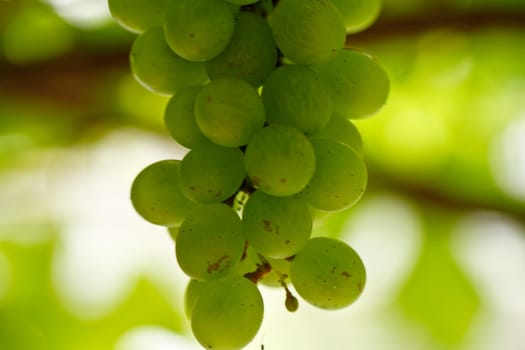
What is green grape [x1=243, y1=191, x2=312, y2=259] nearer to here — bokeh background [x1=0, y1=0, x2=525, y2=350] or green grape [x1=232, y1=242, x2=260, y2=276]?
green grape [x1=232, y1=242, x2=260, y2=276]

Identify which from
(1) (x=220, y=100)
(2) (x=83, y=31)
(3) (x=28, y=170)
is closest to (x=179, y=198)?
(1) (x=220, y=100)

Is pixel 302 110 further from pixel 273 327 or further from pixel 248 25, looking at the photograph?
pixel 273 327

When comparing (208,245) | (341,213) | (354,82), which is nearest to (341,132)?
(354,82)

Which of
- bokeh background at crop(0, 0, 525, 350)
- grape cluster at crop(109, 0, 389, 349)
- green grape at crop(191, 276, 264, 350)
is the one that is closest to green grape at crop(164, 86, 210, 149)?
grape cluster at crop(109, 0, 389, 349)

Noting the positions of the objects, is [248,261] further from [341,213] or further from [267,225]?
[341,213]

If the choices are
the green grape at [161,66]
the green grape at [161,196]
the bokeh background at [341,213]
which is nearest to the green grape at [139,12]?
the green grape at [161,66]

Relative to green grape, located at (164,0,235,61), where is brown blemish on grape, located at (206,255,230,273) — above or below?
below
